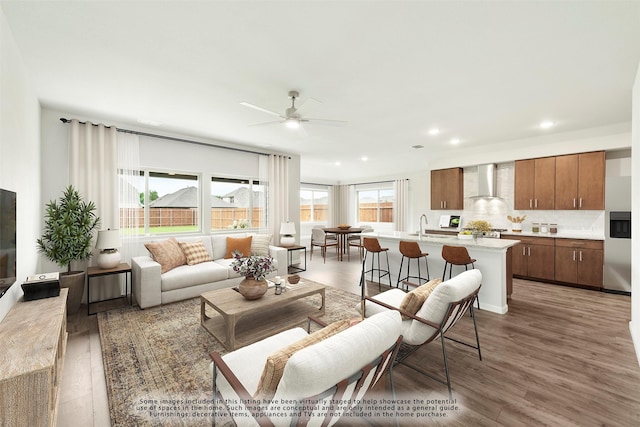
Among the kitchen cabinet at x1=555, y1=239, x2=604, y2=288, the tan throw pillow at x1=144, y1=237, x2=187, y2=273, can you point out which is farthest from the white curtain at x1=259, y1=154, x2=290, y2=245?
the kitchen cabinet at x1=555, y1=239, x2=604, y2=288

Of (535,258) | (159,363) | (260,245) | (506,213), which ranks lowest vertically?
(159,363)

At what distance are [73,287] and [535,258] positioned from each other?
7.13 meters

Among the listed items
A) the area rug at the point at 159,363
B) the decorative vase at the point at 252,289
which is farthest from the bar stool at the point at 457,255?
the decorative vase at the point at 252,289

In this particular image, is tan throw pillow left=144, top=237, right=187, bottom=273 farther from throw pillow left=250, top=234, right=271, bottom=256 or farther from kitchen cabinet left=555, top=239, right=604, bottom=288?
kitchen cabinet left=555, top=239, right=604, bottom=288

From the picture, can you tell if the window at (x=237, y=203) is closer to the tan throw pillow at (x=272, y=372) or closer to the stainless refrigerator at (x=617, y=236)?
the tan throw pillow at (x=272, y=372)

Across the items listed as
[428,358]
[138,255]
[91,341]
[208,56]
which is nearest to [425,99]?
[208,56]

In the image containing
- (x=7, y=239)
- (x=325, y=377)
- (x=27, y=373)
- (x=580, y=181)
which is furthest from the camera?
(x=580, y=181)

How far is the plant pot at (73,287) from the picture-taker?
3.26 m

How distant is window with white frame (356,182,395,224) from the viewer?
862cm

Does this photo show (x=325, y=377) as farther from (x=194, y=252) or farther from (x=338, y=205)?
(x=338, y=205)

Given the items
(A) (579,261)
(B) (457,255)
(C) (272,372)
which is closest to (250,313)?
(C) (272,372)

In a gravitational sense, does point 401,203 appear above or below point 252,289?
above

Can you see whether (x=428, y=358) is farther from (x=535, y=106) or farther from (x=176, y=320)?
(x=535, y=106)

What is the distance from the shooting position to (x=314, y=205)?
373 inches
